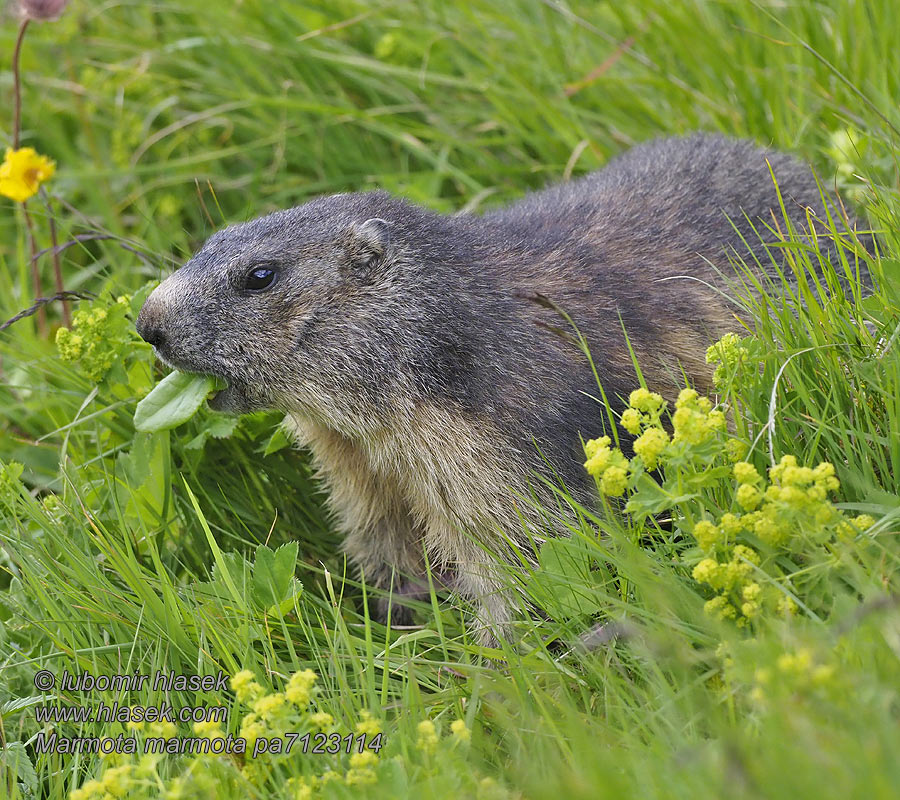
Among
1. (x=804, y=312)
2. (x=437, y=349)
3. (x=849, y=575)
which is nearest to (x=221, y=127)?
(x=437, y=349)

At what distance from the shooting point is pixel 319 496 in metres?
5.29

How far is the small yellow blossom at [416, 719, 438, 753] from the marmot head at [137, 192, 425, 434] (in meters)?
1.53

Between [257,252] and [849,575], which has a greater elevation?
[257,252]

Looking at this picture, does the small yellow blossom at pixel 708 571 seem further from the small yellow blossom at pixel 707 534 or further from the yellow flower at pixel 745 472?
the yellow flower at pixel 745 472

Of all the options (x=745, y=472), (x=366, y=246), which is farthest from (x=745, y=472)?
(x=366, y=246)

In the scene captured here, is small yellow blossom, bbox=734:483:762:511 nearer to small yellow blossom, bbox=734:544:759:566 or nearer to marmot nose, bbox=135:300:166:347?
small yellow blossom, bbox=734:544:759:566

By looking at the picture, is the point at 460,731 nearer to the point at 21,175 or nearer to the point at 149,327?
the point at 149,327

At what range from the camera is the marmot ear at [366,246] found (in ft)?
14.6

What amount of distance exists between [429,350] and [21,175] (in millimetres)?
2330

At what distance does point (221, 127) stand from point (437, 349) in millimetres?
4191

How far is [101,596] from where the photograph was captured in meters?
4.11

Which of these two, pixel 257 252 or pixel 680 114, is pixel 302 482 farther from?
pixel 680 114

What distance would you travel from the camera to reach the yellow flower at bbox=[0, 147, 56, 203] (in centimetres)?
520

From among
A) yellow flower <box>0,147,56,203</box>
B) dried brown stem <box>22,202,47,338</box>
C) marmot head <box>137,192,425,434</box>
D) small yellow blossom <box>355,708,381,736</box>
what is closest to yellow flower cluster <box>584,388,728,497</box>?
small yellow blossom <box>355,708,381,736</box>
